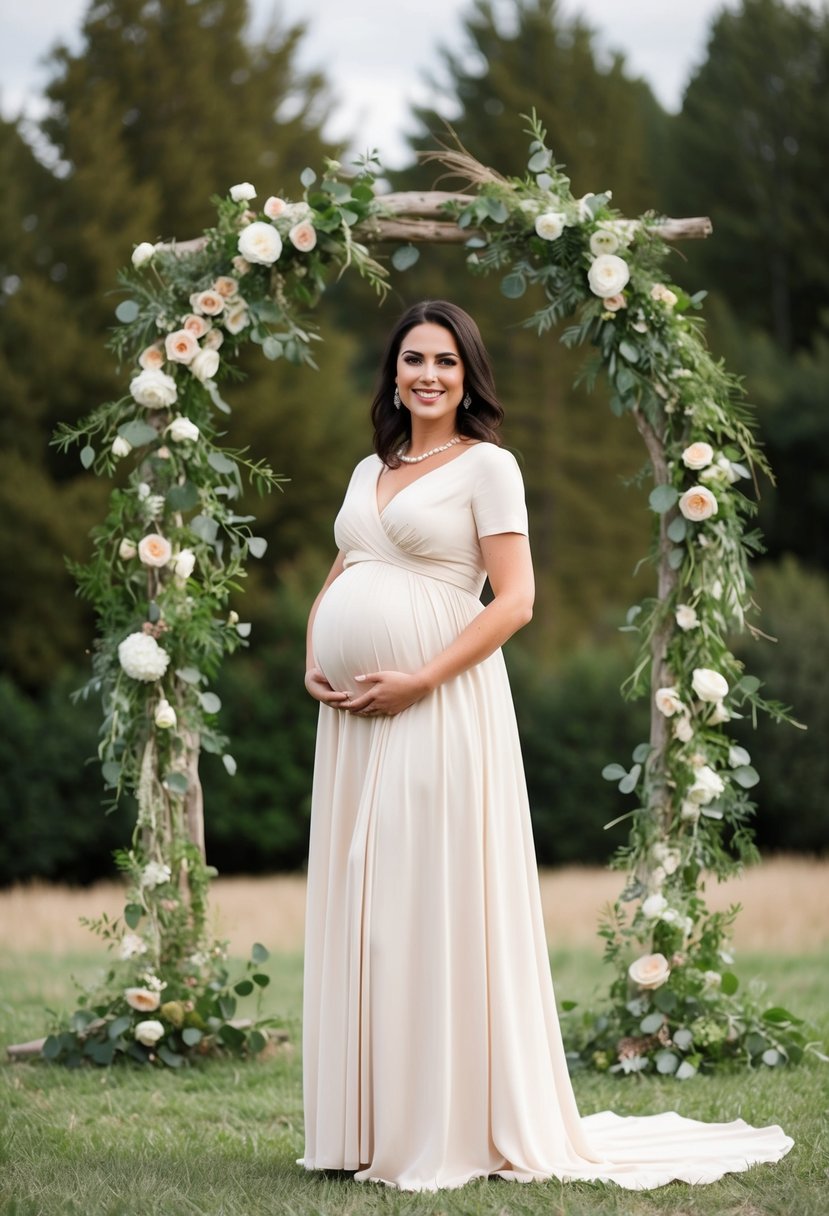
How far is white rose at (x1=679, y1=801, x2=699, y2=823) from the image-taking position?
17.5ft

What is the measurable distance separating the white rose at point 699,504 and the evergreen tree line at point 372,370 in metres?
8.57

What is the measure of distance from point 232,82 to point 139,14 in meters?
1.39

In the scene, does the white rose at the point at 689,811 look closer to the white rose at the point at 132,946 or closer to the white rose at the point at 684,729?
the white rose at the point at 684,729

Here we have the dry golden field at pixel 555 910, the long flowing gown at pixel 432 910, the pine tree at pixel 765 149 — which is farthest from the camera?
the pine tree at pixel 765 149

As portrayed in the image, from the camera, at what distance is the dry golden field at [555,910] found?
9.36m

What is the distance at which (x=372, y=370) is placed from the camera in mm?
20875

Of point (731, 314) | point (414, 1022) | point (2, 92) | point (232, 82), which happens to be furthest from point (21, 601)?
point (414, 1022)

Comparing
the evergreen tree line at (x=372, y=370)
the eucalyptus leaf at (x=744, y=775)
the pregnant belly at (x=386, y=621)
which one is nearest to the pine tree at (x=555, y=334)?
the evergreen tree line at (x=372, y=370)

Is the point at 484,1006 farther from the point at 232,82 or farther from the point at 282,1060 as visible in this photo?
the point at 232,82

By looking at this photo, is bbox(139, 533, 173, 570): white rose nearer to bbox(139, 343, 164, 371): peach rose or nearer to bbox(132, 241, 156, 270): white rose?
bbox(139, 343, 164, 371): peach rose

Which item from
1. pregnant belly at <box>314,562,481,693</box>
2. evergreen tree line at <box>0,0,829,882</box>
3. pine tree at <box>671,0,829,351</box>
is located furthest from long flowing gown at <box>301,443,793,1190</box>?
pine tree at <box>671,0,829,351</box>

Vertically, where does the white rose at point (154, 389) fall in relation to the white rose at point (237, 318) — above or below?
below

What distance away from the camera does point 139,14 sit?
679 inches

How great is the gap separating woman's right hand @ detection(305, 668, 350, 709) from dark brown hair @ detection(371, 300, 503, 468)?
0.63 metres
